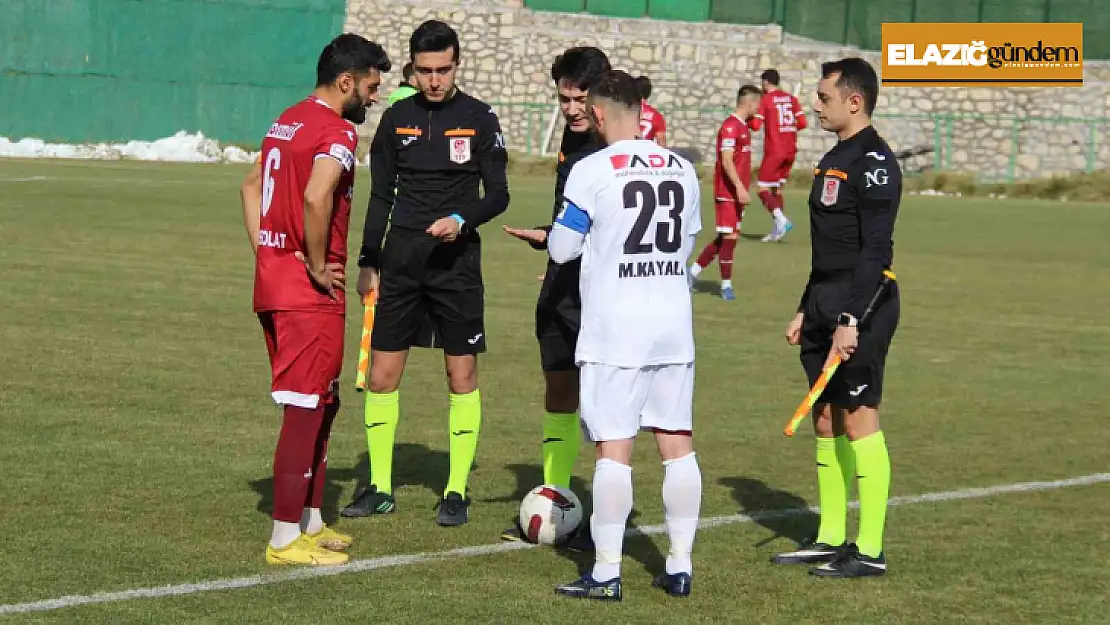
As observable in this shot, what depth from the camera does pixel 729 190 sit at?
19422 mm

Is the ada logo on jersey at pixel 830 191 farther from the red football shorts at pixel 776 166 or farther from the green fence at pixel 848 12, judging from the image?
the green fence at pixel 848 12

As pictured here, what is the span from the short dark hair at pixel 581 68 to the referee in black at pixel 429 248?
728mm

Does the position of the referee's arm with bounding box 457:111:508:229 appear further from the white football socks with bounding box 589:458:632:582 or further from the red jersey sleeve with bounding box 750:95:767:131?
the red jersey sleeve with bounding box 750:95:767:131

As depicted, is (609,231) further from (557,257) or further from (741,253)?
(741,253)

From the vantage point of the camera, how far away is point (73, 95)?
142 ft

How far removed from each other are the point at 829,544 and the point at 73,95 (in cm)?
3889

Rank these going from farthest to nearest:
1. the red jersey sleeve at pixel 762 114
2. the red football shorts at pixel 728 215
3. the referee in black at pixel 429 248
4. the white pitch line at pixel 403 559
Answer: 1. the red jersey sleeve at pixel 762 114
2. the red football shorts at pixel 728 215
3. the referee in black at pixel 429 248
4. the white pitch line at pixel 403 559

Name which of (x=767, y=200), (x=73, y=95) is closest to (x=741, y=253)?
(x=767, y=200)

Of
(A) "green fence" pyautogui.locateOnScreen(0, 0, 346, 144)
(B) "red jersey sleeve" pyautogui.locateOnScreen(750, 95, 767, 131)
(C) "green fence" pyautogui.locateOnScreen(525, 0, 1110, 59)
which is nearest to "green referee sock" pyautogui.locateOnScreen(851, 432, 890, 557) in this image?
(B) "red jersey sleeve" pyautogui.locateOnScreen(750, 95, 767, 131)

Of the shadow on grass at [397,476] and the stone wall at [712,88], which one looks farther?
the stone wall at [712,88]

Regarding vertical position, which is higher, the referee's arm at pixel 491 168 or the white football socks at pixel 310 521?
the referee's arm at pixel 491 168

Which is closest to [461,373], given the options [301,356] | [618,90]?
[301,356]

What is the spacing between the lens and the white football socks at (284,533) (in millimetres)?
7117

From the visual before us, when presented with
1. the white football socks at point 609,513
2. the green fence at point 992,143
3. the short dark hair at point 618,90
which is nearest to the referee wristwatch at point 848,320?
the white football socks at point 609,513
